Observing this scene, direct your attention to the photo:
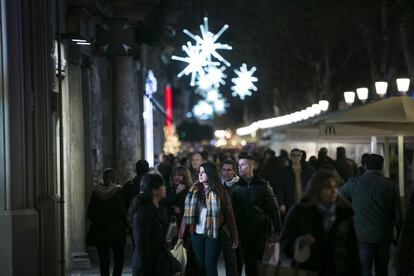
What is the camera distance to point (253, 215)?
1177cm

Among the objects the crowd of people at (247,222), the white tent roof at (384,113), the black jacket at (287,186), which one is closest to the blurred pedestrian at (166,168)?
the black jacket at (287,186)

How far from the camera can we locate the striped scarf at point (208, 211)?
1111 cm

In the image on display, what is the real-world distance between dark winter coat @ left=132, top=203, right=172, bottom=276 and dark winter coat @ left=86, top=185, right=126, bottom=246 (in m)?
3.13

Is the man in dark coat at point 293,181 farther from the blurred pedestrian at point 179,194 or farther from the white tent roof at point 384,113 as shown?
the blurred pedestrian at point 179,194

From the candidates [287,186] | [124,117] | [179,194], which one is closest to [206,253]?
[179,194]

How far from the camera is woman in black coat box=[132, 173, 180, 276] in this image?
9.21 metres

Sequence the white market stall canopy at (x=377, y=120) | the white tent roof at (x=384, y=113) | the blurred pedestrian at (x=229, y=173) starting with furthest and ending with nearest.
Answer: the white market stall canopy at (x=377, y=120) → the white tent roof at (x=384, y=113) → the blurred pedestrian at (x=229, y=173)

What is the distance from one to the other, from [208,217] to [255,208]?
34.2 inches

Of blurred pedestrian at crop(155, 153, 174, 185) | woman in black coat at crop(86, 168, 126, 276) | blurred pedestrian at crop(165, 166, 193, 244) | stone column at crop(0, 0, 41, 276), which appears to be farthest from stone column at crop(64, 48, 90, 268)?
stone column at crop(0, 0, 41, 276)

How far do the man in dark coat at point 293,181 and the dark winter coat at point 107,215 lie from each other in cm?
378

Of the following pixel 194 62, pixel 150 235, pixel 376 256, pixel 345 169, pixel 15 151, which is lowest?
pixel 376 256

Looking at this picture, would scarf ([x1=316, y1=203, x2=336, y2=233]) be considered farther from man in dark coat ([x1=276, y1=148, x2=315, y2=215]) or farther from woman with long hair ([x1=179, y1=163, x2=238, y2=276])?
man in dark coat ([x1=276, y1=148, x2=315, y2=215])

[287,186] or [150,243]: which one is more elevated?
[287,186]

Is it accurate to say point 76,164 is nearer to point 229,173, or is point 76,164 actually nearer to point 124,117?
point 229,173
